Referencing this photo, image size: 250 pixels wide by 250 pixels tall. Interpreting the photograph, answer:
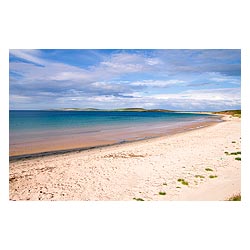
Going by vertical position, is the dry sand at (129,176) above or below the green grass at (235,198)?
above

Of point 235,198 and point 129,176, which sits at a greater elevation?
point 129,176

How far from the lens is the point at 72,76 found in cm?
501

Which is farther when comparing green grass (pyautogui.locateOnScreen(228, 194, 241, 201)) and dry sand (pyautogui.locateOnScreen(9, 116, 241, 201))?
dry sand (pyautogui.locateOnScreen(9, 116, 241, 201))

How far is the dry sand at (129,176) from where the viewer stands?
11.0ft

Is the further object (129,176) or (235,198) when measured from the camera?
(129,176)

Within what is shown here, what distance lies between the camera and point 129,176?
386 centimetres

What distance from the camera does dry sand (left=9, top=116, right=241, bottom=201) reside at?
3.35 meters

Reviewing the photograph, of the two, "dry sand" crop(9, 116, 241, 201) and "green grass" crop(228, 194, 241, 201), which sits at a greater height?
"dry sand" crop(9, 116, 241, 201)

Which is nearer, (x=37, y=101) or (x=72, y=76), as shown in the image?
(x=72, y=76)

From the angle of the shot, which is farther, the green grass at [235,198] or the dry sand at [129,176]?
the dry sand at [129,176]
